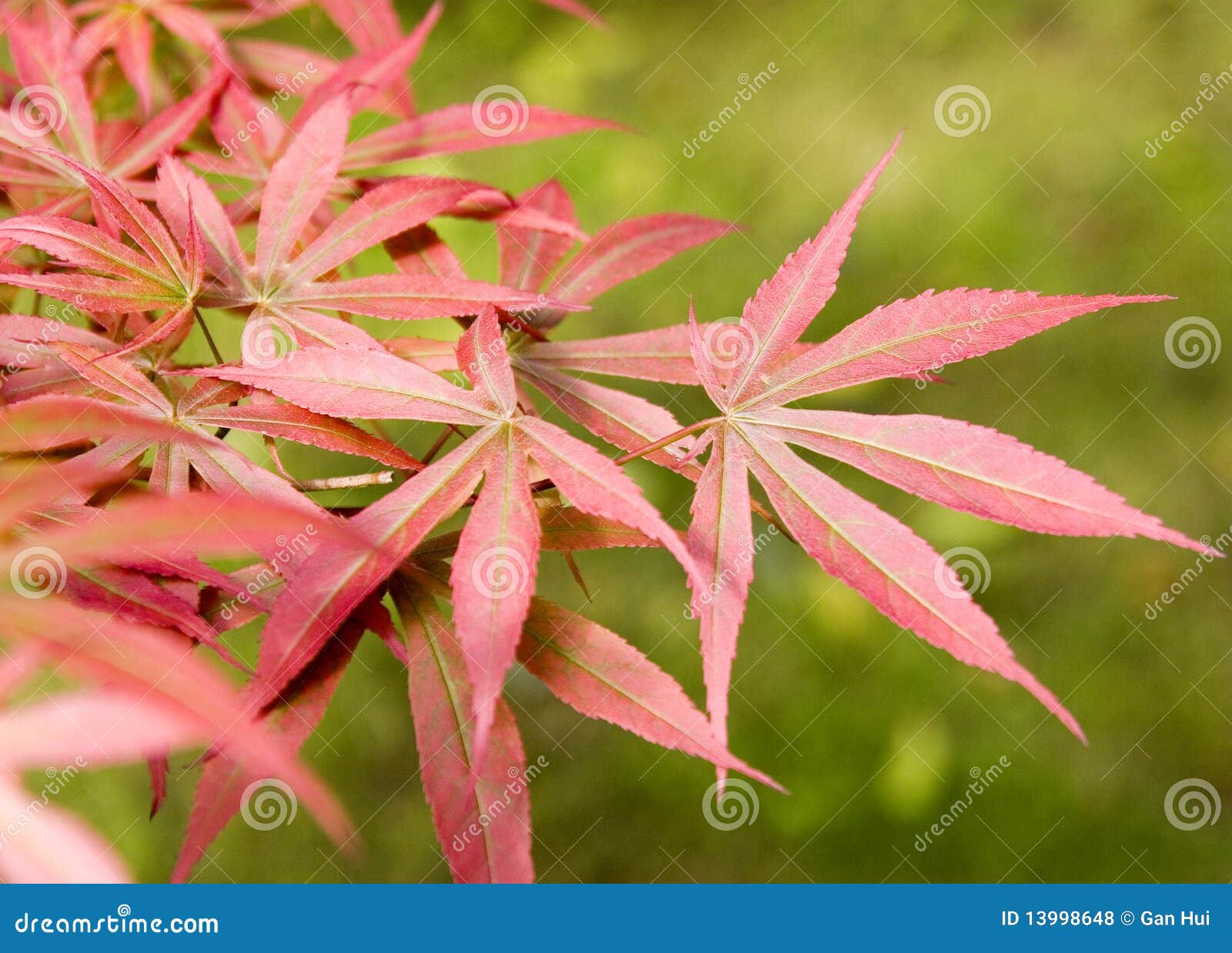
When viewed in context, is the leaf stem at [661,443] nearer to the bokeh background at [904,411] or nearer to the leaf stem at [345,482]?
the leaf stem at [345,482]

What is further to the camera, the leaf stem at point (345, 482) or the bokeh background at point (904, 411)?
the bokeh background at point (904, 411)

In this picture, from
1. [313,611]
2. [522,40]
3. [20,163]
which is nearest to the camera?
[313,611]

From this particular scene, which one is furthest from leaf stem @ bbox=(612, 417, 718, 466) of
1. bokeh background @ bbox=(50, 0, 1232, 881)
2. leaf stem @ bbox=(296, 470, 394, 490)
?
bokeh background @ bbox=(50, 0, 1232, 881)

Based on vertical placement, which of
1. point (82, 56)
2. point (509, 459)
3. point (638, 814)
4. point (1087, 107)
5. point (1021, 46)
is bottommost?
point (638, 814)

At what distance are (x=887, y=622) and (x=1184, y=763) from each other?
556 mm

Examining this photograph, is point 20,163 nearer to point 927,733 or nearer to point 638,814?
point 638,814

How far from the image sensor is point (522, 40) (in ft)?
8.14

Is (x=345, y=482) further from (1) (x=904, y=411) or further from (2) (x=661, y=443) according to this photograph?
(1) (x=904, y=411)

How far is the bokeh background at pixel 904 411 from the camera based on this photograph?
1.80 meters

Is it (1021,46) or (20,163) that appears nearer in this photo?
(20,163)

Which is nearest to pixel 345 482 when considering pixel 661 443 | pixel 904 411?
pixel 661 443

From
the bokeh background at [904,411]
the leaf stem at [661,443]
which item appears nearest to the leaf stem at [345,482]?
the leaf stem at [661,443]

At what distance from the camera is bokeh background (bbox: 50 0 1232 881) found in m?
1.80

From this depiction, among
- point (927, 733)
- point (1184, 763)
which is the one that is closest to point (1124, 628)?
point (1184, 763)
